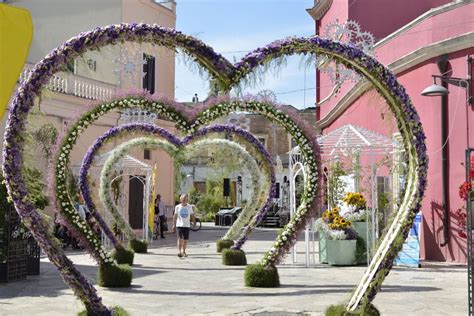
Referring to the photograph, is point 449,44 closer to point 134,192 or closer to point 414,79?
point 414,79

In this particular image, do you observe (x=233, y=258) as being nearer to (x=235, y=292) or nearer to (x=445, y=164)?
(x=235, y=292)


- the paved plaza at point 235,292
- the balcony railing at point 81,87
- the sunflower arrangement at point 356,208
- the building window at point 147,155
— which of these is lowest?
the paved plaza at point 235,292

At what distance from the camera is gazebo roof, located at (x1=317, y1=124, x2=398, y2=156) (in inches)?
522

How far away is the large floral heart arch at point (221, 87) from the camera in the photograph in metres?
6.87

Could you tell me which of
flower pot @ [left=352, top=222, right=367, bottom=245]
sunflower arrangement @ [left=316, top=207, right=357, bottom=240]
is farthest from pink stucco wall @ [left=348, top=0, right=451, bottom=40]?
sunflower arrangement @ [left=316, top=207, right=357, bottom=240]

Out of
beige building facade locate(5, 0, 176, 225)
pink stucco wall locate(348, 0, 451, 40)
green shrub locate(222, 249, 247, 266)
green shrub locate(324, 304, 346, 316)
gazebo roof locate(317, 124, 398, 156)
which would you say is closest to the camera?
green shrub locate(324, 304, 346, 316)

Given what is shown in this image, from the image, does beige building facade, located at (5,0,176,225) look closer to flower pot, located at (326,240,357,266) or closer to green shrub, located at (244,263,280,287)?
flower pot, located at (326,240,357,266)

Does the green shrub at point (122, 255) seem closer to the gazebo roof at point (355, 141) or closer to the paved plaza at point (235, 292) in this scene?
the paved plaza at point (235, 292)

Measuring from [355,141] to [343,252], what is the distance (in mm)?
2451

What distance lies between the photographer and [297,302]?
8.86m

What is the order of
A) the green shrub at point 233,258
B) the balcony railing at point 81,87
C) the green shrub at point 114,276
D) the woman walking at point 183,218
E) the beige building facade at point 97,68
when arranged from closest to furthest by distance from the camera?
the green shrub at point 114,276 → the green shrub at point 233,258 → the woman walking at point 183,218 → the balcony railing at point 81,87 → the beige building facade at point 97,68

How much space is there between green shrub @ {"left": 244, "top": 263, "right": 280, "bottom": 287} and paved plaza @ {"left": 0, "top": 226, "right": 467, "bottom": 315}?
189mm

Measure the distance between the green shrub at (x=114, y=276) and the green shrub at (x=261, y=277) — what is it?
6.61 ft

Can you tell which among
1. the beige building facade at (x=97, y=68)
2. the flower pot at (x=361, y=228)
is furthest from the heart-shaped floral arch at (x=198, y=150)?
the beige building facade at (x=97, y=68)
